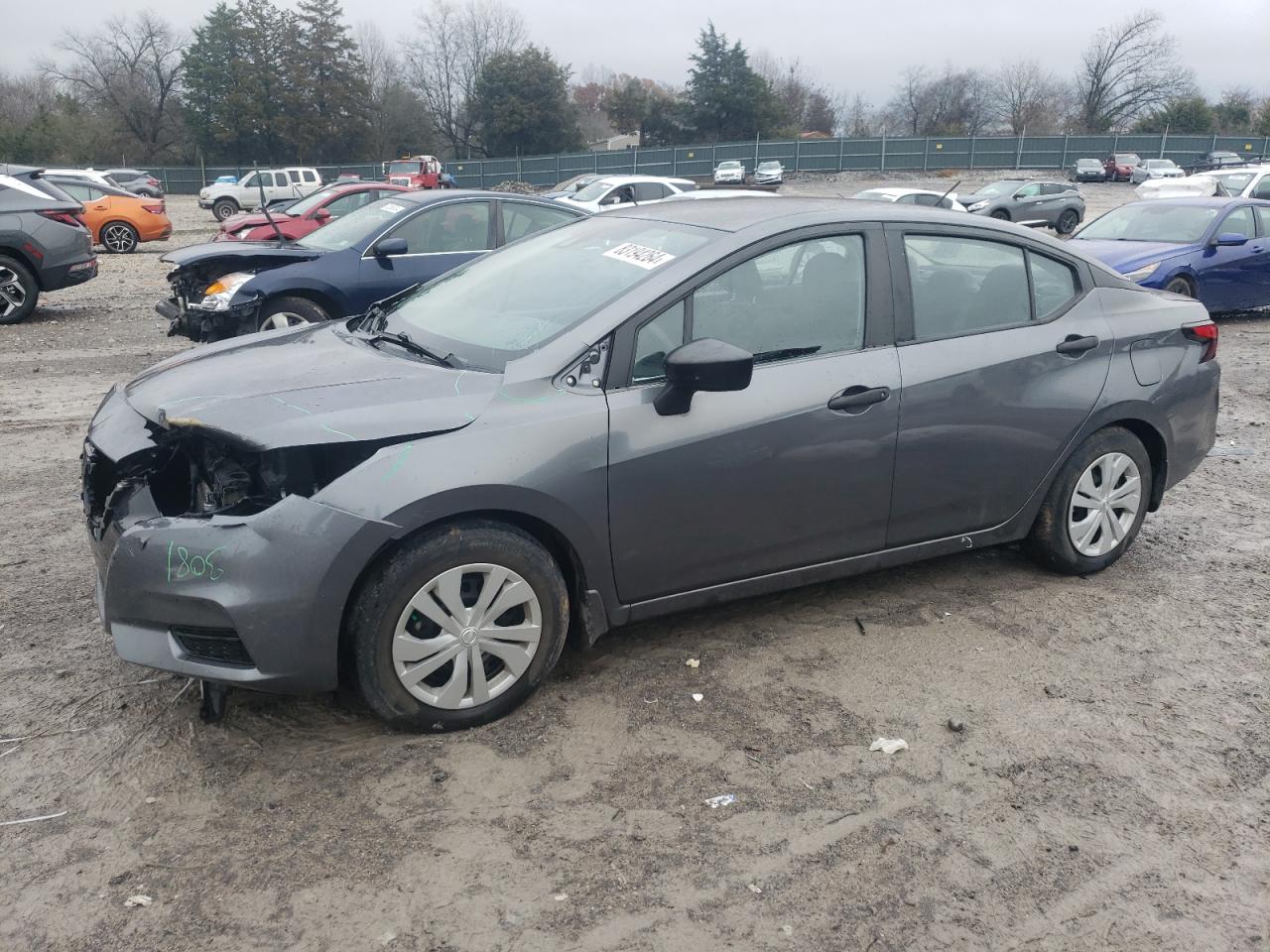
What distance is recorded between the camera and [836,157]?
55438 millimetres

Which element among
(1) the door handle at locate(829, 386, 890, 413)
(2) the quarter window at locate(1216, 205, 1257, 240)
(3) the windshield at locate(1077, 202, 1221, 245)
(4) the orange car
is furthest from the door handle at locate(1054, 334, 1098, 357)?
(4) the orange car

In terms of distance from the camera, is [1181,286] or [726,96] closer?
[1181,286]

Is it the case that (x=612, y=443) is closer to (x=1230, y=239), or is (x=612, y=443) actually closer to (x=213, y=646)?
(x=213, y=646)

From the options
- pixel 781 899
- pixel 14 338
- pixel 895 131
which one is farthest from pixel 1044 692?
pixel 895 131

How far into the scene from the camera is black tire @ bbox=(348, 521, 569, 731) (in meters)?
3.24

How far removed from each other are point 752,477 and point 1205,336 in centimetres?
262

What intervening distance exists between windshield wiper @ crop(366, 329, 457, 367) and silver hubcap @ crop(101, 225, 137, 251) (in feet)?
65.4

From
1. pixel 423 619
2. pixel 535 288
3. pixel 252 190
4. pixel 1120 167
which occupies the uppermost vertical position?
pixel 1120 167

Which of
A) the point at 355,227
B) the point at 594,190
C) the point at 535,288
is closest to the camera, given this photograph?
the point at 535,288

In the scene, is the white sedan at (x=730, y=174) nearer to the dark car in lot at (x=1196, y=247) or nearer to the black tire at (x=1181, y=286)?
the dark car in lot at (x=1196, y=247)

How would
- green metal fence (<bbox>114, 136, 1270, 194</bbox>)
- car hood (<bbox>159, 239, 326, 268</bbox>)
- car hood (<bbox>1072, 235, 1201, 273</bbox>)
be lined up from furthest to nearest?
green metal fence (<bbox>114, 136, 1270, 194</bbox>), car hood (<bbox>1072, 235, 1201, 273</bbox>), car hood (<bbox>159, 239, 326, 268</bbox>)

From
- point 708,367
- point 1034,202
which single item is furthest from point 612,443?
point 1034,202

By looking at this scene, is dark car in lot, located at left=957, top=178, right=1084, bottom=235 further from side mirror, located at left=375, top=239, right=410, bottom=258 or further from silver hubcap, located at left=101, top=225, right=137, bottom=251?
side mirror, located at left=375, top=239, right=410, bottom=258

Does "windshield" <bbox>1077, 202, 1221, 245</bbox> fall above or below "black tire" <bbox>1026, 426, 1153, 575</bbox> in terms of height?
above
